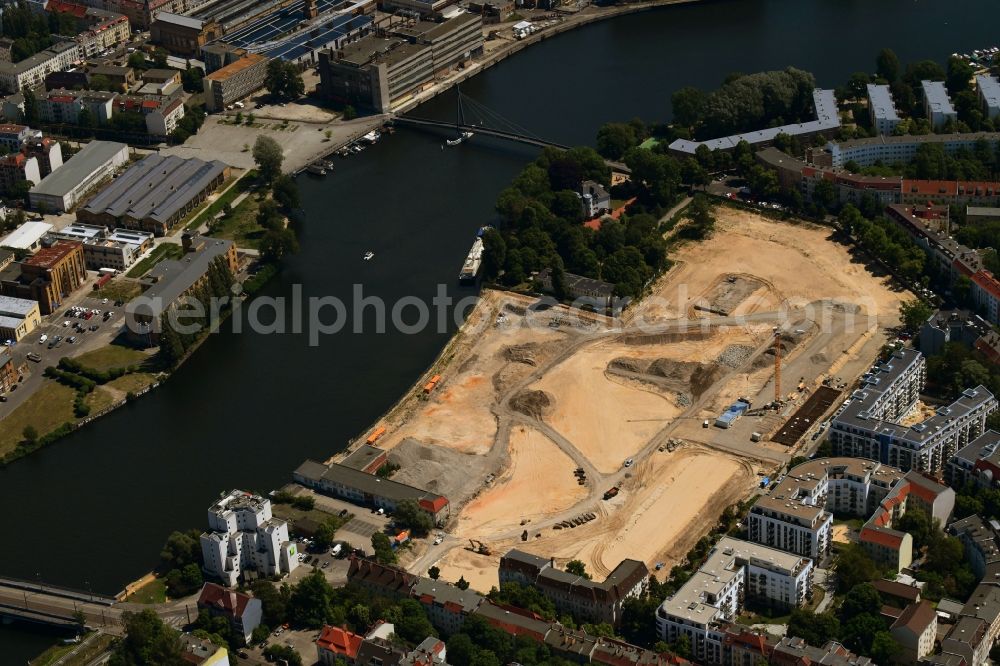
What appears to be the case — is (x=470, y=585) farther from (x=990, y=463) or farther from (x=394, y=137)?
(x=394, y=137)

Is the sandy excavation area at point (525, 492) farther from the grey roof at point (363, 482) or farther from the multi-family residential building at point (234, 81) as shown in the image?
the multi-family residential building at point (234, 81)

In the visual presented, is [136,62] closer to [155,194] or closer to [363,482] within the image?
[155,194]

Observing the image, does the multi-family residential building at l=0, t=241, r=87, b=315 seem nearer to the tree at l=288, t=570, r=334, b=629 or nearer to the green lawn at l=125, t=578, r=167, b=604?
the green lawn at l=125, t=578, r=167, b=604

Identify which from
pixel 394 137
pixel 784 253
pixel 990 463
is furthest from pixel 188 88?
pixel 990 463

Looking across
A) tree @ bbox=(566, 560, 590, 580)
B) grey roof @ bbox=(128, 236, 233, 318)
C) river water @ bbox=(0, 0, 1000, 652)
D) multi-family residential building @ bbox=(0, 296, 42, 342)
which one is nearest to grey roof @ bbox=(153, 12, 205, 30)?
river water @ bbox=(0, 0, 1000, 652)

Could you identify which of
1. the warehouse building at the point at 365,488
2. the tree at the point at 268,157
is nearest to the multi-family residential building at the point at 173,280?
the tree at the point at 268,157

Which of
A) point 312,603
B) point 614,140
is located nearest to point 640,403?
point 312,603

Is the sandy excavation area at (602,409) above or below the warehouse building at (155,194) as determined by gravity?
below
